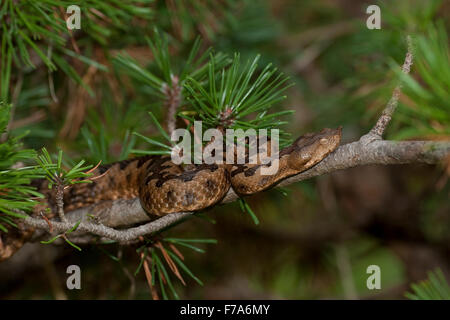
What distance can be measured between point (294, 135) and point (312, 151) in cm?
208

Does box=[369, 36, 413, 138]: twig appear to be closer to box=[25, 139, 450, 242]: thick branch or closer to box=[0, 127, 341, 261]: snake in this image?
box=[25, 139, 450, 242]: thick branch

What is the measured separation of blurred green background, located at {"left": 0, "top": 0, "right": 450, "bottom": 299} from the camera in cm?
367

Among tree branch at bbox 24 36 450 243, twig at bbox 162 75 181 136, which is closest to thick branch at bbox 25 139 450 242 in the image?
tree branch at bbox 24 36 450 243

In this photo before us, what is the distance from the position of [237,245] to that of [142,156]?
6.92ft

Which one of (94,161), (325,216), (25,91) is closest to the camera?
(94,161)

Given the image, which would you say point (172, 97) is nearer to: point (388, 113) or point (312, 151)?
point (312, 151)

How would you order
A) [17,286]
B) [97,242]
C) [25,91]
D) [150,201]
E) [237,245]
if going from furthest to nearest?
[237,245] < [17,286] < [25,91] < [97,242] < [150,201]

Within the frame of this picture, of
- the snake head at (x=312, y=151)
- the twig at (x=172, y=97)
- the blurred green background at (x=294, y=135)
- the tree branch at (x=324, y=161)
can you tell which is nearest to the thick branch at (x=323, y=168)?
the tree branch at (x=324, y=161)

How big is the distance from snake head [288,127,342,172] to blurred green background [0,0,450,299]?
16.7 inches

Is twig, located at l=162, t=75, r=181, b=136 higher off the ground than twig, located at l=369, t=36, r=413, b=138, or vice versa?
twig, located at l=162, t=75, r=181, b=136

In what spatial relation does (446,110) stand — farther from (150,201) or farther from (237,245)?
Result: (237,245)

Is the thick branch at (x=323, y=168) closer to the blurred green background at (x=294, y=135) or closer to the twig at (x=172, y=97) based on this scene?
the blurred green background at (x=294, y=135)

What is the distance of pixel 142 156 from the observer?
3273mm

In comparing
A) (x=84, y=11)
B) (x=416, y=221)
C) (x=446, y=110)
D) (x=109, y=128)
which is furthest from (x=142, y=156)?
(x=416, y=221)
